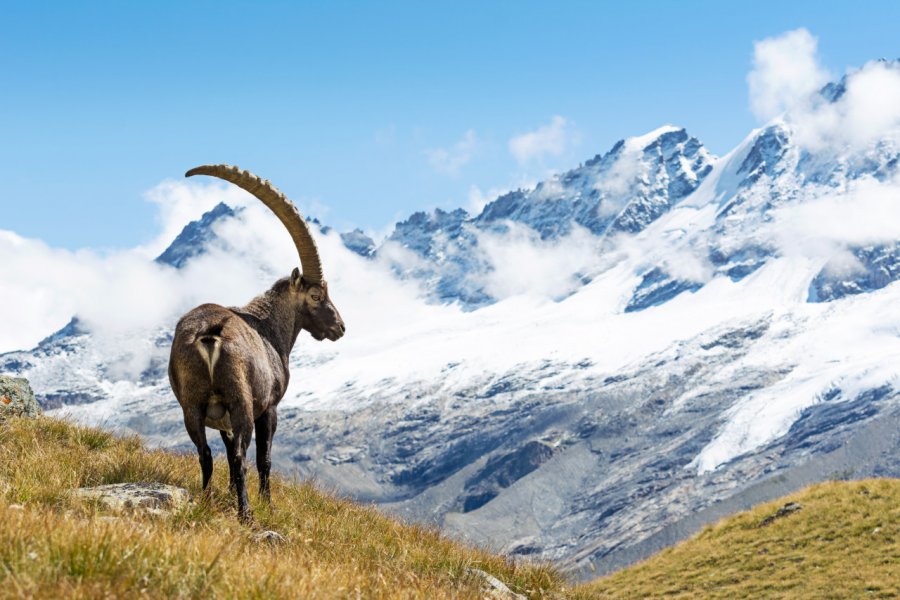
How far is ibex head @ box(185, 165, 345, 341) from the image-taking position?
12.4 metres

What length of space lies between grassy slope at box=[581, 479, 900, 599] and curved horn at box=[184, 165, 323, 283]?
742 inches

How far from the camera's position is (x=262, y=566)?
620 centimetres

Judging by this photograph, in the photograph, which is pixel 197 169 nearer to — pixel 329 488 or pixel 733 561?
Result: pixel 329 488

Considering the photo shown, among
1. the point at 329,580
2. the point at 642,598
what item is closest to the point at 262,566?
the point at 329,580

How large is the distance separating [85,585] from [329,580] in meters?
1.87

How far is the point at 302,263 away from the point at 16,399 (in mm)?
6017

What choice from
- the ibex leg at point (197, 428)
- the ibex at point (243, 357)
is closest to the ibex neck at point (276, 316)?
the ibex at point (243, 357)

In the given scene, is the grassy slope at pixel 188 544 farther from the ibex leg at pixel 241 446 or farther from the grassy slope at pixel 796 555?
the grassy slope at pixel 796 555

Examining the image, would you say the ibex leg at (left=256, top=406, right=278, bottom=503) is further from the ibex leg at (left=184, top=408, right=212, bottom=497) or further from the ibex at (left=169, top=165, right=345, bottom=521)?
the ibex leg at (left=184, top=408, right=212, bottom=497)

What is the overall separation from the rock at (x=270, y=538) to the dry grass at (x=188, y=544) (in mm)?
109

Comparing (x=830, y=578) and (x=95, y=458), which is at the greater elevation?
(x=95, y=458)

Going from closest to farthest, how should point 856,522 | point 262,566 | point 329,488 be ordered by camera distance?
point 262,566 < point 329,488 < point 856,522

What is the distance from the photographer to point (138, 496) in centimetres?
951

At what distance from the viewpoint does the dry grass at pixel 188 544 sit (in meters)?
5.63
